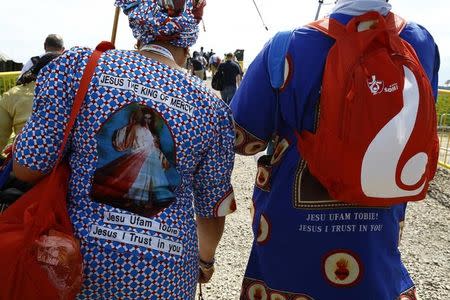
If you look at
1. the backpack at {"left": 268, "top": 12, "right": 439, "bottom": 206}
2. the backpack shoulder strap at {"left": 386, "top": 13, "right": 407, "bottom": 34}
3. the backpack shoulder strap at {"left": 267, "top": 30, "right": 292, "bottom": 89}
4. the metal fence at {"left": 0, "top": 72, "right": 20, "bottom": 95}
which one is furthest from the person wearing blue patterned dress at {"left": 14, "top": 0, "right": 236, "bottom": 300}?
the metal fence at {"left": 0, "top": 72, "right": 20, "bottom": 95}

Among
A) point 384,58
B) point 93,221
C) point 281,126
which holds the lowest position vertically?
point 93,221

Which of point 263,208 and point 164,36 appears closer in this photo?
point 164,36

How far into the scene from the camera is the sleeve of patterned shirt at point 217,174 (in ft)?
4.98

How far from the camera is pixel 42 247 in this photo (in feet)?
4.08

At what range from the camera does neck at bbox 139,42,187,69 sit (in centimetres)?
145

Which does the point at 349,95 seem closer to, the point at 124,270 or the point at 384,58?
the point at 384,58

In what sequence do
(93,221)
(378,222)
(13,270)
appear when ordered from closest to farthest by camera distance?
(13,270), (93,221), (378,222)

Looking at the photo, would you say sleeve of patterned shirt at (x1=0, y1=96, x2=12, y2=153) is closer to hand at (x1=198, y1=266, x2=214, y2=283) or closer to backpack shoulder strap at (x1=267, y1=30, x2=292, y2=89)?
hand at (x1=198, y1=266, x2=214, y2=283)

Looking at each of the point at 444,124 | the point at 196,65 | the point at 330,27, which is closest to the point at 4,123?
the point at 330,27

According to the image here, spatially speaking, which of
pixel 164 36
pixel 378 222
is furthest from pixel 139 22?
pixel 378 222

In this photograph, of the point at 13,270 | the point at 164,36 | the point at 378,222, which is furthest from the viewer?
the point at 378,222

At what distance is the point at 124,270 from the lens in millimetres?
1355

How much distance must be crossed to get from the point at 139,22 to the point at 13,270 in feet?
2.48

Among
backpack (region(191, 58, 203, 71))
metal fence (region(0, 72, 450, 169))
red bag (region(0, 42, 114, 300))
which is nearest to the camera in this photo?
red bag (region(0, 42, 114, 300))
